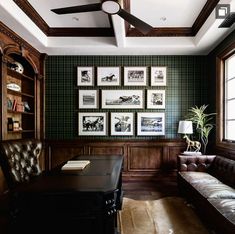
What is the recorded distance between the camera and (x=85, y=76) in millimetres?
4863

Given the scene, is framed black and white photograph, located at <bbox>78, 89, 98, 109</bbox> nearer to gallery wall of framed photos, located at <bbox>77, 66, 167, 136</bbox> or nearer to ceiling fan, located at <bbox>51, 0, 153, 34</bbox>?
gallery wall of framed photos, located at <bbox>77, 66, 167, 136</bbox>

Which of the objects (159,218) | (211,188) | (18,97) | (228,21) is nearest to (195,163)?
(211,188)

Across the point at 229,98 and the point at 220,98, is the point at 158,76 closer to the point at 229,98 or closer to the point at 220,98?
the point at 220,98

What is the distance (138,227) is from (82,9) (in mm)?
2537

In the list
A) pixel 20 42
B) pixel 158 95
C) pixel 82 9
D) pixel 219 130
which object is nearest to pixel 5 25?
pixel 20 42

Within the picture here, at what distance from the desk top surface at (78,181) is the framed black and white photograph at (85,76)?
2.78 m

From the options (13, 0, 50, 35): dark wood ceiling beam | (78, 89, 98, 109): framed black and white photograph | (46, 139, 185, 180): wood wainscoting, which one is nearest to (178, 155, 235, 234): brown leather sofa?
(46, 139, 185, 180): wood wainscoting

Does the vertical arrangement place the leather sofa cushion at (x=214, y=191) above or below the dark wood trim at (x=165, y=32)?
below

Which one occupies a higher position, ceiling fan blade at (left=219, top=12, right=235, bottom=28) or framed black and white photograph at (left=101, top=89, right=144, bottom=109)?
ceiling fan blade at (left=219, top=12, right=235, bottom=28)

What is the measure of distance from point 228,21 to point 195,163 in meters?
2.23

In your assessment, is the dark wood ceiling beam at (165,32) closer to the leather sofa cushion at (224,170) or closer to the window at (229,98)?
the window at (229,98)

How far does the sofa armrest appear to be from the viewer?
3822 millimetres

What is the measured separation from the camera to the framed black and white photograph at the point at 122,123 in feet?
15.8

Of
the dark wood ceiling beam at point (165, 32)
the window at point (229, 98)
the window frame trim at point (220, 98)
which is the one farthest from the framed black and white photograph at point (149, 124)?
the dark wood ceiling beam at point (165, 32)
